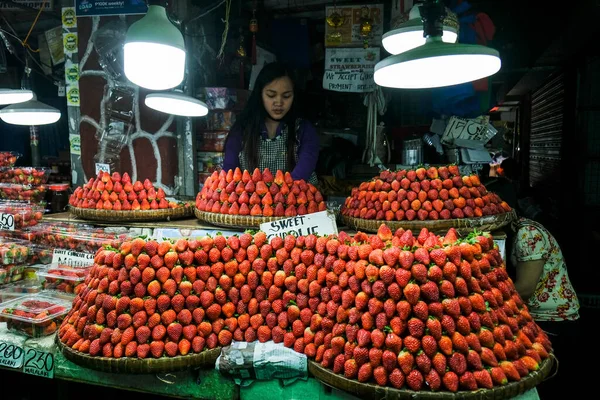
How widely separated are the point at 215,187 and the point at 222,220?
1.03 feet

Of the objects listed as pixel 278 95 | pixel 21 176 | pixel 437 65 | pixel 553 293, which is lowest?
pixel 553 293

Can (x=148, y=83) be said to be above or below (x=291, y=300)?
above

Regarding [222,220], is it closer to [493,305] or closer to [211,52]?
[493,305]

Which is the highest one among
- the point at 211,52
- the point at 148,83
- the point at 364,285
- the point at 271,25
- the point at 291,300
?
the point at 271,25

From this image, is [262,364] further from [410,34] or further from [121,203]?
[410,34]

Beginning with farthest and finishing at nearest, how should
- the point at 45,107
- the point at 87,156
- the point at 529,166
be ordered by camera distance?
the point at 529,166, the point at 87,156, the point at 45,107

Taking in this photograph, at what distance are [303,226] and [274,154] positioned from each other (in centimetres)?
176

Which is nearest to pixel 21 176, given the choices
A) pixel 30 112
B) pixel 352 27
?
pixel 30 112

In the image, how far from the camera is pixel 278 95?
11.9 feet

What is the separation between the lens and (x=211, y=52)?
17.4ft

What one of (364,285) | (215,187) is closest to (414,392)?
(364,285)

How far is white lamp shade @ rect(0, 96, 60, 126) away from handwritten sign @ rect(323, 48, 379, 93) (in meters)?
2.88

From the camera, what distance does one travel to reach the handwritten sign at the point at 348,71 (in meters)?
4.91

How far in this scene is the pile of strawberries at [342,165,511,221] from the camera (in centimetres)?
241
